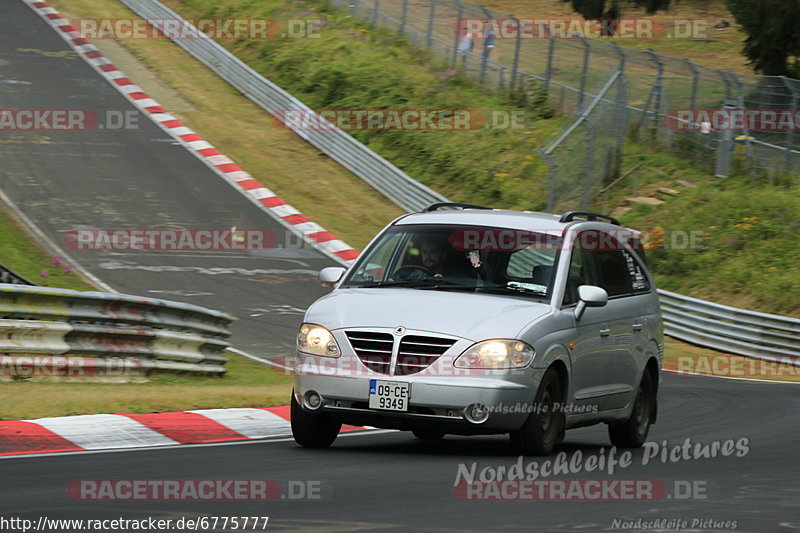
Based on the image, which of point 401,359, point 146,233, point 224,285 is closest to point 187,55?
point 146,233

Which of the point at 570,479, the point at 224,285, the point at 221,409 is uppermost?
the point at 570,479

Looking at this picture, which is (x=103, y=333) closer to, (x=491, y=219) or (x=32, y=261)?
(x=491, y=219)

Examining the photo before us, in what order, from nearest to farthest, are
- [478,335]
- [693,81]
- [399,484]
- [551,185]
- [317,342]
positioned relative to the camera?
1. [399,484]
2. [478,335]
3. [317,342]
4. [551,185]
5. [693,81]

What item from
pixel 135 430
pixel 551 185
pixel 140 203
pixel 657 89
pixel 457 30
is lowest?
pixel 140 203

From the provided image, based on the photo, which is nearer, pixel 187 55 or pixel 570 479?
pixel 570 479

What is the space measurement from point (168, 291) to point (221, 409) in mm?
9368

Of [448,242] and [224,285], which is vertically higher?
[448,242]

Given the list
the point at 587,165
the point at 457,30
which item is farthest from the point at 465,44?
the point at 587,165

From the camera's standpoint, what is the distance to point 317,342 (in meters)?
8.84

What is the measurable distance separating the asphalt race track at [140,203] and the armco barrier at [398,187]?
4.00 meters

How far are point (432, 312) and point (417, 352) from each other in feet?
1.04

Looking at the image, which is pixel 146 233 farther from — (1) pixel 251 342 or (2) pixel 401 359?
(2) pixel 401 359

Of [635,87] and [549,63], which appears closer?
[635,87]

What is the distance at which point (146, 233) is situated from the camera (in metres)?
23.6
